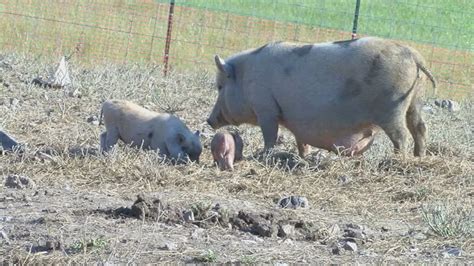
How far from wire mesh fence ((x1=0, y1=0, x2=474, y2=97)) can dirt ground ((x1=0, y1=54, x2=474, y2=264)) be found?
196 inches

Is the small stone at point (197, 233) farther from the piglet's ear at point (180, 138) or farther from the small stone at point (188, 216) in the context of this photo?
the piglet's ear at point (180, 138)

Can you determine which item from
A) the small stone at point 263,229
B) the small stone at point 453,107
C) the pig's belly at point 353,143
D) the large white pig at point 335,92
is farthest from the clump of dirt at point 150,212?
the small stone at point 453,107

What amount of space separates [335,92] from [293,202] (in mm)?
2227

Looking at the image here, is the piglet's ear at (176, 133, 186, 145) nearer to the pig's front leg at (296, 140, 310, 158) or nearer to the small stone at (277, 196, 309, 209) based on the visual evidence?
the pig's front leg at (296, 140, 310, 158)

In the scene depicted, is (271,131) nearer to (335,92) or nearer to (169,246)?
(335,92)

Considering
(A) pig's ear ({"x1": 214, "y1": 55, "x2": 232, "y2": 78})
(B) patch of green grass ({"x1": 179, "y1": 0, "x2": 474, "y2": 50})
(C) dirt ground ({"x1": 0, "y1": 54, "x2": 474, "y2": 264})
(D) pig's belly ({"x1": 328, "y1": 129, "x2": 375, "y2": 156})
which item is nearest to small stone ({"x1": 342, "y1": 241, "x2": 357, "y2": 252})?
(C) dirt ground ({"x1": 0, "y1": 54, "x2": 474, "y2": 264})

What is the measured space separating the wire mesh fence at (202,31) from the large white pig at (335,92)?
5743mm

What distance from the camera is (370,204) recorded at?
7.90 meters

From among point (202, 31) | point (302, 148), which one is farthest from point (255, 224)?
point (202, 31)

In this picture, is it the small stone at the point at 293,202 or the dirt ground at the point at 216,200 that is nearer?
the dirt ground at the point at 216,200

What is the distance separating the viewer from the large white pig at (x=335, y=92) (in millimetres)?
9438

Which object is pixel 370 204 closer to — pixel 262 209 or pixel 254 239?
pixel 262 209

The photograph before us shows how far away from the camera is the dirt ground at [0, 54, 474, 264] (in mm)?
6145

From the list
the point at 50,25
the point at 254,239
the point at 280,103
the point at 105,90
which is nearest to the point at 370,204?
the point at 254,239
